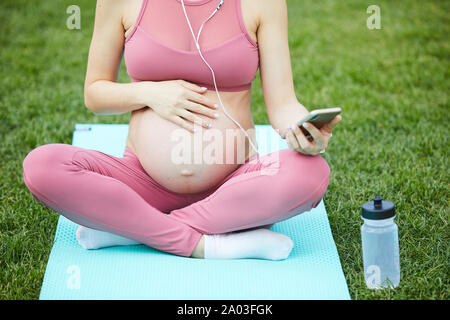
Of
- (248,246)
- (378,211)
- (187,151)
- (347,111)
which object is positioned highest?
(187,151)

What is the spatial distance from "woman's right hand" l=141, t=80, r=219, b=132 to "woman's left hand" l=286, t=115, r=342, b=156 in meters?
0.32

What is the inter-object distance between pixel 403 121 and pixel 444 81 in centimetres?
78

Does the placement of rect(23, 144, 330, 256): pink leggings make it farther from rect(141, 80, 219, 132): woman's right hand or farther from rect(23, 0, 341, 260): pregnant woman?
rect(141, 80, 219, 132): woman's right hand

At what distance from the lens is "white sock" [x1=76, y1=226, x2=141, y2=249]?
84.4 inches

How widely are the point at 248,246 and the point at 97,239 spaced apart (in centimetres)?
54

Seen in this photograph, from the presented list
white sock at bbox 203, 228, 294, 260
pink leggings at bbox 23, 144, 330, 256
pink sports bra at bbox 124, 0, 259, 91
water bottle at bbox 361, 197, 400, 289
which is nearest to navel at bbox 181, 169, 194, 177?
pink leggings at bbox 23, 144, 330, 256

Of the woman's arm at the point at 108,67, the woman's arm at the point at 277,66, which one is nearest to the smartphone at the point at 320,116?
the woman's arm at the point at 277,66

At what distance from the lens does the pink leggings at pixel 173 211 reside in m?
2.00

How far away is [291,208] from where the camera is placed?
80.7 inches

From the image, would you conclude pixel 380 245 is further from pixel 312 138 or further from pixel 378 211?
pixel 312 138

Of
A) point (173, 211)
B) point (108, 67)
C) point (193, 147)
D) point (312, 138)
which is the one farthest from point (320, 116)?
point (108, 67)

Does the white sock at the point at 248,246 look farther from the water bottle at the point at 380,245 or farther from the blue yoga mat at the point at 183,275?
the water bottle at the point at 380,245

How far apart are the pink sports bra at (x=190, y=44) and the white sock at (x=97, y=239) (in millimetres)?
593

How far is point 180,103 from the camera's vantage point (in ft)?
6.87
